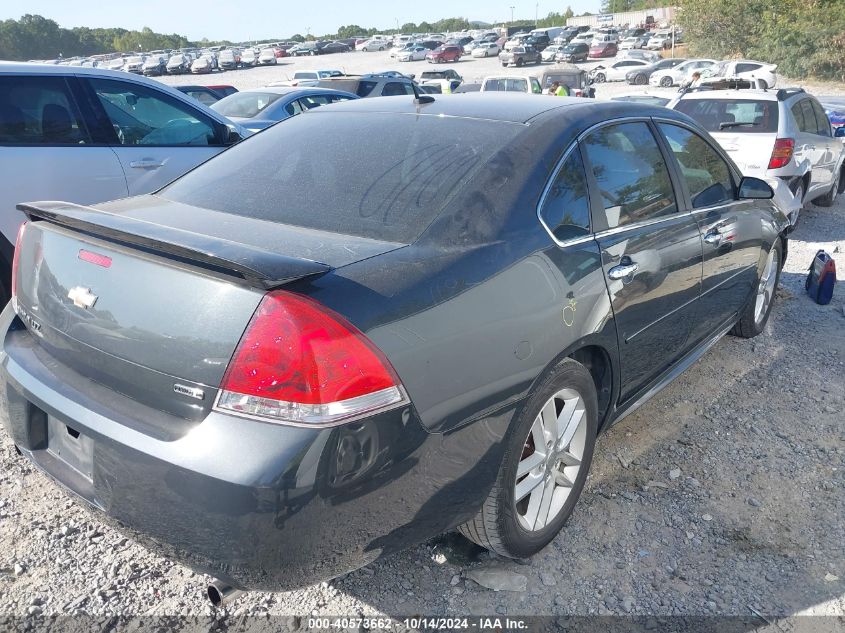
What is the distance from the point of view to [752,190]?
406 centimetres

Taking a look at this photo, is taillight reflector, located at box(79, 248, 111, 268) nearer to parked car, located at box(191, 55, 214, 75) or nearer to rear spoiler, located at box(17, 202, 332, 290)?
rear spoiler, located at box(17, 202, 332, 290)

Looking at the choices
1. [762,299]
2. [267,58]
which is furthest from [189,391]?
[267,58]

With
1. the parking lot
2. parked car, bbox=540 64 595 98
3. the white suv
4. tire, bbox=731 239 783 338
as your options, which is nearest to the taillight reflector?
the parking lot

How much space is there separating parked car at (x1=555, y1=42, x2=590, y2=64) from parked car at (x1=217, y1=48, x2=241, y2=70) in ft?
82.6

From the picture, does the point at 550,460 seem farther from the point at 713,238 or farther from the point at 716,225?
the point at 716,225

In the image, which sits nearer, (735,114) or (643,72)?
(735,114)

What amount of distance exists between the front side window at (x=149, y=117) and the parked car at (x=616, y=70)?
38729 mm

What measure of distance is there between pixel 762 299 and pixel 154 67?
52.6 metres

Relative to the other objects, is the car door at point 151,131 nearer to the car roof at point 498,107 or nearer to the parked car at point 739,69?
the car roof at point 498,107

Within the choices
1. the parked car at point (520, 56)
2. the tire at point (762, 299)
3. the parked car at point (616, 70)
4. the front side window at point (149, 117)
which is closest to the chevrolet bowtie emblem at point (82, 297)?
the front side window at point (149, 117)

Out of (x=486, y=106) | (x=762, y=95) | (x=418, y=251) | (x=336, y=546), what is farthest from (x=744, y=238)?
(x=762, y=95)

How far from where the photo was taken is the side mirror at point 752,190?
4055 millimetres

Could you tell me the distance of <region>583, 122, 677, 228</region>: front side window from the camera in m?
2.92

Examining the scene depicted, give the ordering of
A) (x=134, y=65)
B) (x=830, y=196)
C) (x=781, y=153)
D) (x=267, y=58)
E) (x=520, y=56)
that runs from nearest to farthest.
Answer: (x=781, y=153), (x=830, y=196), (x=134, y=65), (x=520, y=56), (x=267, y=58)
